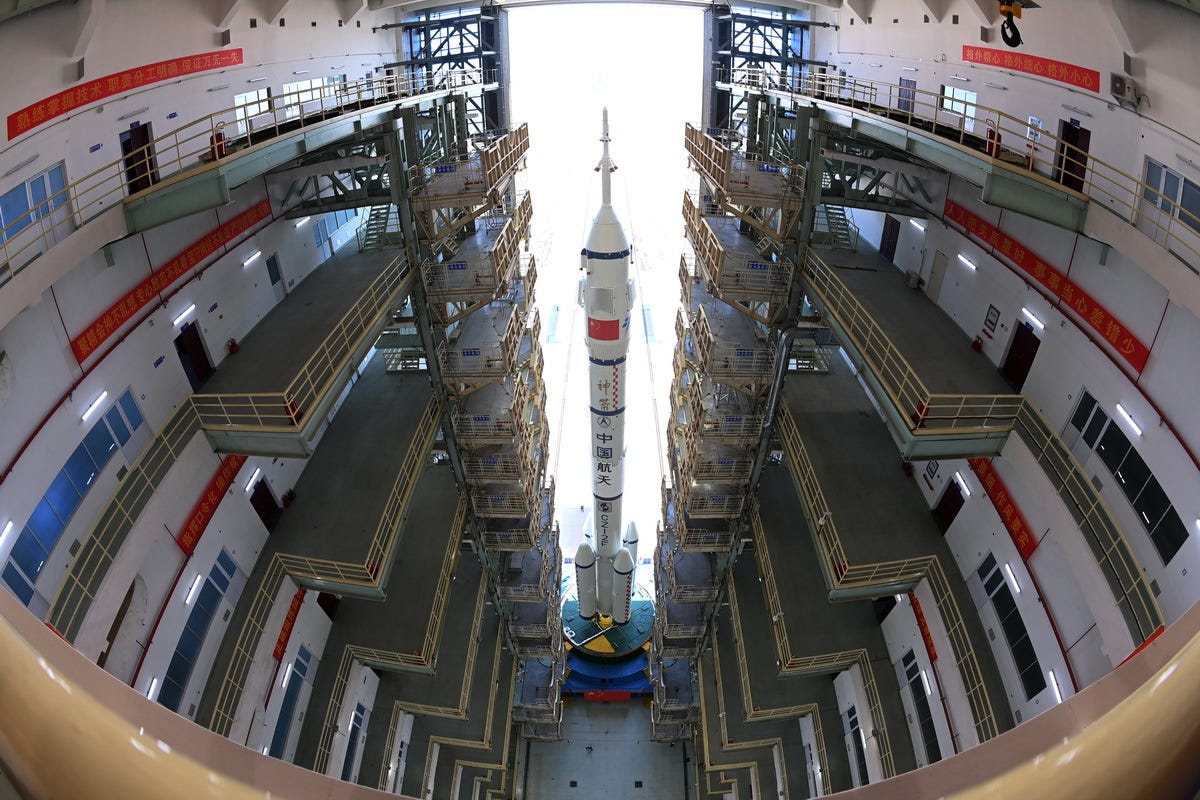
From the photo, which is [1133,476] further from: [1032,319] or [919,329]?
[919,329]

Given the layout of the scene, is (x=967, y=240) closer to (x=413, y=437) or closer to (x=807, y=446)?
(x=807, y=446)

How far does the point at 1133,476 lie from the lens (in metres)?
8.41

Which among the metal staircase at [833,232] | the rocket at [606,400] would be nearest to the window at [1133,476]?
the metal staircase at [833,232]

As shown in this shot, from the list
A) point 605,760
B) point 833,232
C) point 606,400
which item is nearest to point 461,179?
point 606,400

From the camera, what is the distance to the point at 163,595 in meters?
9.96

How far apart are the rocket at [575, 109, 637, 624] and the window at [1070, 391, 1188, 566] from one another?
10593 mm

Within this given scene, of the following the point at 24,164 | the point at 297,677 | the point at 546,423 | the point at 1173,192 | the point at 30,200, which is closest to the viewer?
the point at 1173,192

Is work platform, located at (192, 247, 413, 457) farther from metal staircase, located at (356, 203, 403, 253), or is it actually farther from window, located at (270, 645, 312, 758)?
window, located at (270, 645, 312, 758)

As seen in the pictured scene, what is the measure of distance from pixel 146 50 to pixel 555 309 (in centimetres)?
1950

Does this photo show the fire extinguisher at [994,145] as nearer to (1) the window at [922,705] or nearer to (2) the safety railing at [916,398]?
(2) the safety railing at [916,398]

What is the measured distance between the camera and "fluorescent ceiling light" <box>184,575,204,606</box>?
1058 centimetres

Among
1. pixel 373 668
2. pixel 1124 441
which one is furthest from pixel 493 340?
pixel 1124 441

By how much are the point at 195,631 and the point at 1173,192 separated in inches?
590

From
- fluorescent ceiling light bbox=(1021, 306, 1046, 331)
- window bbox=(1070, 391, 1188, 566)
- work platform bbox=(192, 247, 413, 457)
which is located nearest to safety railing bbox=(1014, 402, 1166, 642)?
window bbox=(1070, 391, 1188, 566)
